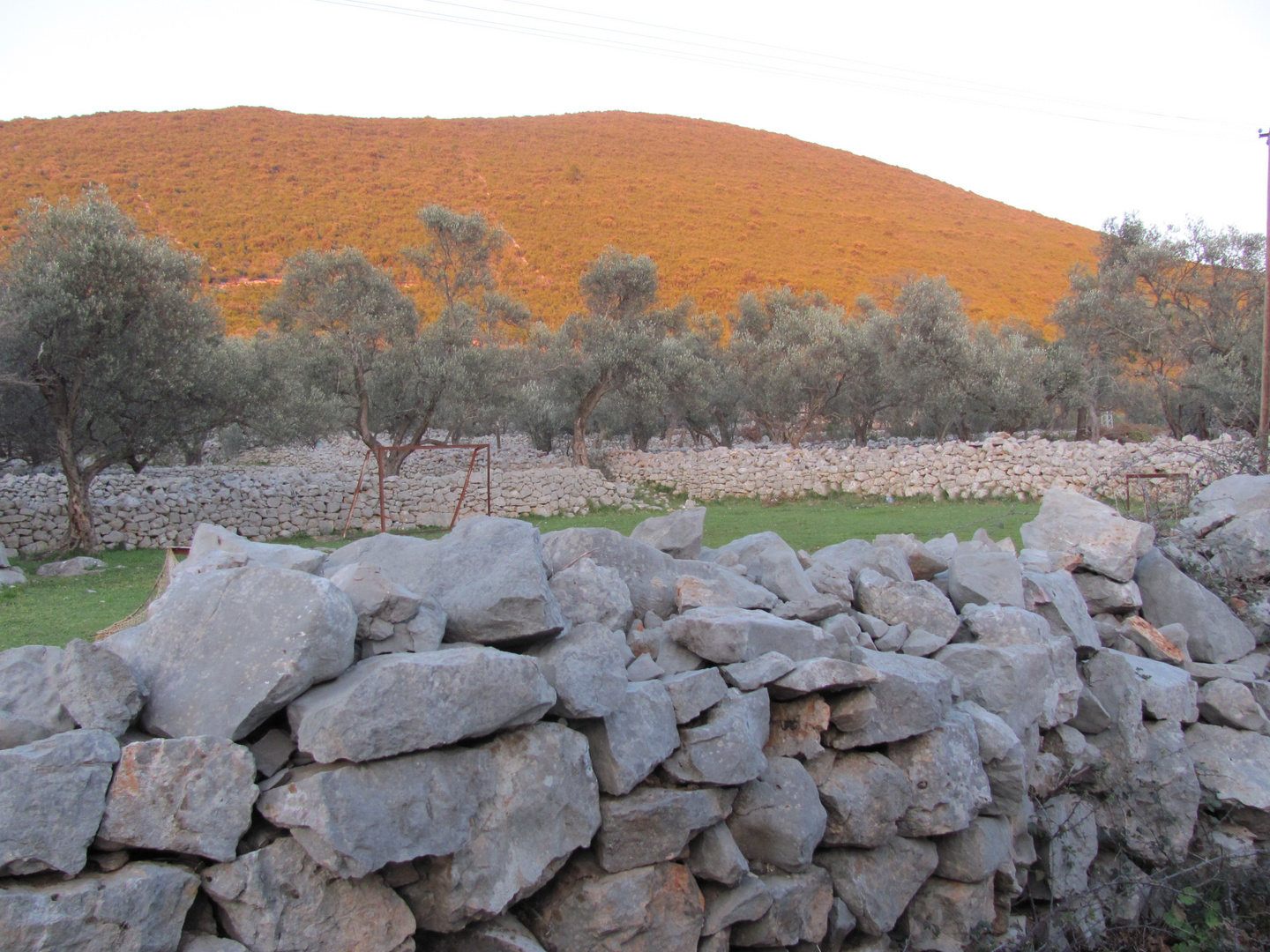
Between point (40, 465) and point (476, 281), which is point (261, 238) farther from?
point (40, 465)

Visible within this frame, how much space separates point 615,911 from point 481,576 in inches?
68.1

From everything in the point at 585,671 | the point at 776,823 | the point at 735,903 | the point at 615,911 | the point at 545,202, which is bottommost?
the point at 735,903

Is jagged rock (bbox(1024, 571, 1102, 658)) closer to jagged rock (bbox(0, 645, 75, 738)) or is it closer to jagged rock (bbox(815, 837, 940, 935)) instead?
jagged rock (bbox(815, 837, 940, 935))

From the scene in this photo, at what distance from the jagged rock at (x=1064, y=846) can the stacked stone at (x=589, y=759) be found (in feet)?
0.08

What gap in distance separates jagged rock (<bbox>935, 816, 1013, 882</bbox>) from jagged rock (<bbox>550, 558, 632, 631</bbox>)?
7.53ft

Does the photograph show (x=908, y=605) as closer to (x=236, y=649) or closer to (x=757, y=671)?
(x=757, y=671)

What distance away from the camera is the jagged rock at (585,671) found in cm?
374

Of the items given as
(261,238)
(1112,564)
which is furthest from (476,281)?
(261,238)

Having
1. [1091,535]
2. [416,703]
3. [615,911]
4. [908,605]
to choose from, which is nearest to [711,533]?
[1091,535]

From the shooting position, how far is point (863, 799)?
4.32 metres

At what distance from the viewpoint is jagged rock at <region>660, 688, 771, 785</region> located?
3912mm

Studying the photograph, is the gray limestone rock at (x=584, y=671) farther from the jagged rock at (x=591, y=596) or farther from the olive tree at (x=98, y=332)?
the olive tree at (x=98, y=332)

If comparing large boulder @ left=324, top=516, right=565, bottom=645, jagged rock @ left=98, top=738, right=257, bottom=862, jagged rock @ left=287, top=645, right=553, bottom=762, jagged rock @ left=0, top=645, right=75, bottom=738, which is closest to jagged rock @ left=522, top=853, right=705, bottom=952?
jagged rock @ left=287, top=645, right=553, bottom=762

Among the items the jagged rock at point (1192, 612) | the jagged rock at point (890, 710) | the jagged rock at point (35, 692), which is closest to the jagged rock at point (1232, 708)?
the jagged rock at point (1192, 612)
